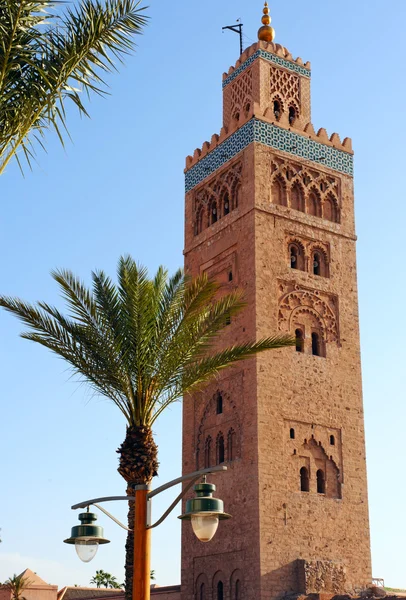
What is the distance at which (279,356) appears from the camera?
22.2 meters

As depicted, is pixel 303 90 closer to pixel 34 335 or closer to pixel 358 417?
Result: pixel 358 417

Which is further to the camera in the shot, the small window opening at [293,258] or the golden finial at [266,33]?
the golden finial at [266,33]

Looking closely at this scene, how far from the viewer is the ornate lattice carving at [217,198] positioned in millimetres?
24422

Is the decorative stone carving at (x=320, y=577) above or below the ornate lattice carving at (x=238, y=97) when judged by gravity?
below

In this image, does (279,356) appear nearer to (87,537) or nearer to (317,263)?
(317,263)

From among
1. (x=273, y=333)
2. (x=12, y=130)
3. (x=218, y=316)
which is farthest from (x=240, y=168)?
(x=12, y=130)

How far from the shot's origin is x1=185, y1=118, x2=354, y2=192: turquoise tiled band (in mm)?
24016

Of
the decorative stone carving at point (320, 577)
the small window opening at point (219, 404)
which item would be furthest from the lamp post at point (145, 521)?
the small window opening at point (219, 404)

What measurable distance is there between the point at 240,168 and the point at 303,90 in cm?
360

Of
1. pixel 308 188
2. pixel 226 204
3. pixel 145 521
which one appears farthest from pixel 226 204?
pixel 145 521

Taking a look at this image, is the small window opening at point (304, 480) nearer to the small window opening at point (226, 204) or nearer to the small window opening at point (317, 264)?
the small window opening at point (317, 264)

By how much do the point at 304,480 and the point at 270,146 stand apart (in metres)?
8.66

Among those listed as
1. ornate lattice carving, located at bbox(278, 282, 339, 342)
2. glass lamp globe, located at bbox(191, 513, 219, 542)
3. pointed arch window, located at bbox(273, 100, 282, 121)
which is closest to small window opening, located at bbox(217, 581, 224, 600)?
ornate lattice carving, located at bbox(278, 282, 339, 342)

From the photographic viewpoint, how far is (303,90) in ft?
85.7
